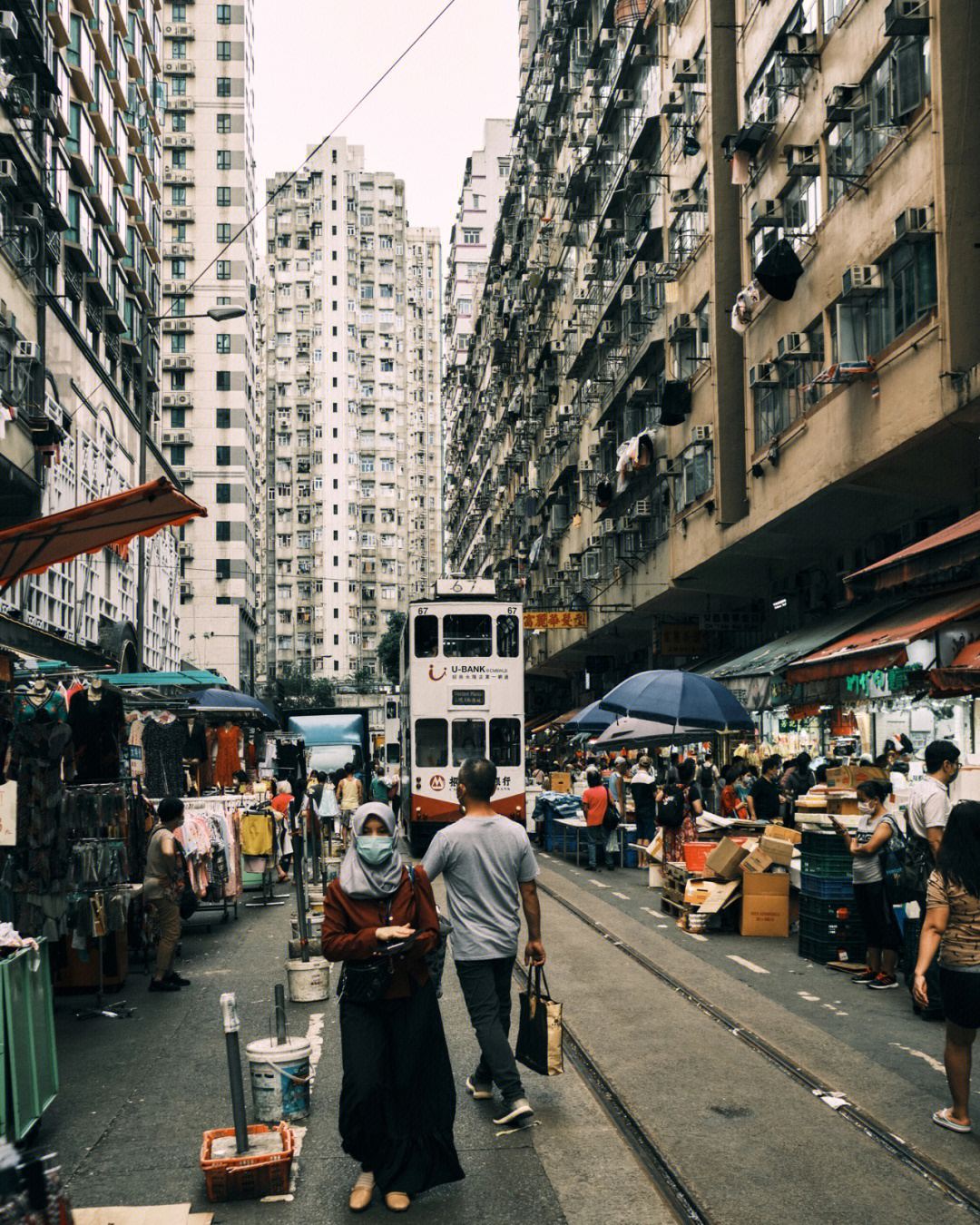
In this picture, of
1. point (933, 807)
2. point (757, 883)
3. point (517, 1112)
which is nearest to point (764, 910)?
point (757, 883)

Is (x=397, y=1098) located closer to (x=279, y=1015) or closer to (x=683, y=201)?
(x=279, y=1015)

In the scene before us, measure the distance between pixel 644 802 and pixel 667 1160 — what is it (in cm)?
1636

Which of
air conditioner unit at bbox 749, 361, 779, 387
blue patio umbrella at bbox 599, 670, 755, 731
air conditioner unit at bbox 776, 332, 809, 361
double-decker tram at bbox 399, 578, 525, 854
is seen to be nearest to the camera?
blue patio umbrella at bbox 599, 670, 755, 731

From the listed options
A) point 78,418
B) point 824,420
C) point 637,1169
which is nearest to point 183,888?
point 637,1169

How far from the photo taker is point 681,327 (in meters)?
27.8

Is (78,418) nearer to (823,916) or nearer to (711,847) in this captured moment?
(711,847)

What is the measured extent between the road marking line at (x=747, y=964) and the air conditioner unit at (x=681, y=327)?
18359 mm

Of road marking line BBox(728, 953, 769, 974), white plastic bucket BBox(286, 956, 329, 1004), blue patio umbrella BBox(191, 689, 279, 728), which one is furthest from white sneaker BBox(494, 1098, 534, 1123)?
blue patio umbrella BBox(191, 689, 279, 728)

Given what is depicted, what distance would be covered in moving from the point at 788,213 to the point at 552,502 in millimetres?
26181

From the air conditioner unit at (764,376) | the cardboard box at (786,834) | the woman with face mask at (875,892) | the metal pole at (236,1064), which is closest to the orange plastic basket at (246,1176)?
the metal pole at (236,1064)

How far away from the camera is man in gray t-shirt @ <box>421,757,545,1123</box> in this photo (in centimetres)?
626

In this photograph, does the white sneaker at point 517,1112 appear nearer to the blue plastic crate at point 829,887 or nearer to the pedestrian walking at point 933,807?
the pedestrian walking at point 933,807

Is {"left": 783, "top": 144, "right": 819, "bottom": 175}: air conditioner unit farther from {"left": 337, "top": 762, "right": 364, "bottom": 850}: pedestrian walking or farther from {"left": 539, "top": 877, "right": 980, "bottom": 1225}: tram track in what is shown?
{"left": 539, "top": 877, "right": 980, "bottom": 1225}: tram track

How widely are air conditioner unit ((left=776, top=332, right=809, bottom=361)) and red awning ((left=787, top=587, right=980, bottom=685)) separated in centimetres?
534
